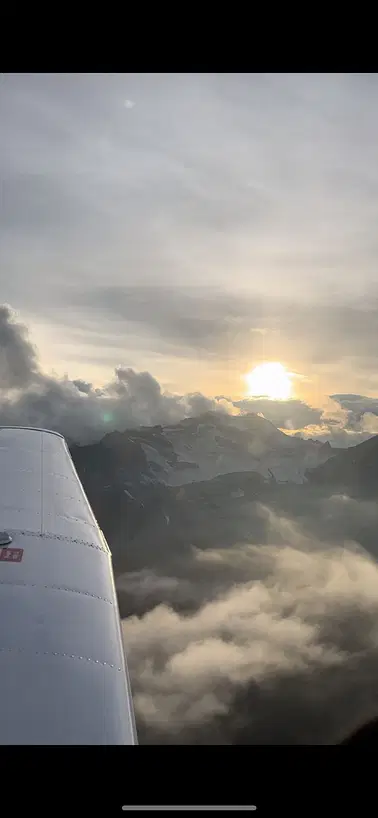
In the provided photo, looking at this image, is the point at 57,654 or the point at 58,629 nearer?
the point at 57,654

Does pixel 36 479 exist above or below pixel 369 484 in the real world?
below

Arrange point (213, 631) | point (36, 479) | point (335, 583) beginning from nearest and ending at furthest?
point (36, 479), point (213, 631), point (335, 583)

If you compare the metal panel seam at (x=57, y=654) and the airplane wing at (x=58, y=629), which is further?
the metal panel seam at (x=57, y=654)

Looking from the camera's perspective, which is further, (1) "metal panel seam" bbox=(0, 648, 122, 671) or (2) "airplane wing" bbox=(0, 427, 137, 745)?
(1) "metal panel seam" bbox=(0, 648, 122, 671)

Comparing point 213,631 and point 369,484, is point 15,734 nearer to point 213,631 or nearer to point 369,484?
point 213,631

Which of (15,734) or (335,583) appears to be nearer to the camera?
(15,734)
